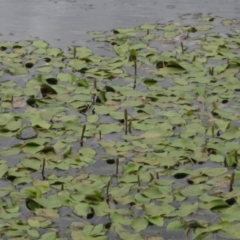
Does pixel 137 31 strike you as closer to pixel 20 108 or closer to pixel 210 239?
pixel 20 108

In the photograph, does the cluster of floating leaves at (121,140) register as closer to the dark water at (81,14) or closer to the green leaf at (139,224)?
the green leaf at (139,224)

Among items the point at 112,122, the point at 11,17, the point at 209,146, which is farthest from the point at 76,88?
the point at 11,17

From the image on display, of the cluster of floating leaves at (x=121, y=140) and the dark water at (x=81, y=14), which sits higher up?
the dark water at (x=81, y=14)

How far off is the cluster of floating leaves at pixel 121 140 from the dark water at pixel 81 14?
243 mm

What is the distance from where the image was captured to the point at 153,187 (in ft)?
7.03

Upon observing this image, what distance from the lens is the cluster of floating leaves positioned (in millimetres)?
2020

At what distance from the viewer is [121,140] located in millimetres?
2525

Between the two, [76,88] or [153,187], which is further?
[76,88]

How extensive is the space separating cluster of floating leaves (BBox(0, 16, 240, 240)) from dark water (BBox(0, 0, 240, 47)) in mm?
243

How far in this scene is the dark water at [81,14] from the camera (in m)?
3.91

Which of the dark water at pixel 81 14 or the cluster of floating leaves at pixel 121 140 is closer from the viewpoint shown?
the cluster of floating leaves at pixel 121 140

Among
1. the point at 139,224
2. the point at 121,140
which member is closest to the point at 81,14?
the point at 121,140

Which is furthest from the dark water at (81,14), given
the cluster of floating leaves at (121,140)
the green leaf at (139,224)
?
the green leaf at (139,224)

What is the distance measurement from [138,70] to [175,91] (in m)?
A: 0.36
